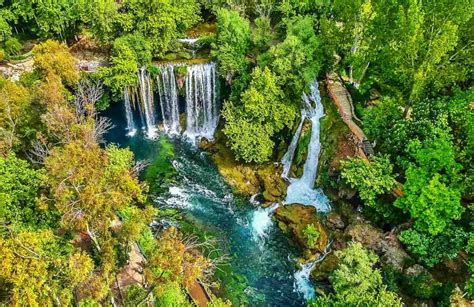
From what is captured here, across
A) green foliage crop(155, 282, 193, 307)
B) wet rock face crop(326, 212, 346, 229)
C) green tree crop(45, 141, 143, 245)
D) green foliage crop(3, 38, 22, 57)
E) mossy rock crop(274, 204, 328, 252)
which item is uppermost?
green tree crop(45, 141, 143, 245)

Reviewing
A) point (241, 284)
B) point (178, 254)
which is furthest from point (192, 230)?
point (178, 254)

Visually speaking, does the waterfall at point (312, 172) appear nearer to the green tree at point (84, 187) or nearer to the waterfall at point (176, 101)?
the waterfall at point (176, 101)

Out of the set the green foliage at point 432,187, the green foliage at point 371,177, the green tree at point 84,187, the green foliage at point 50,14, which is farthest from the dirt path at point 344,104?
the green foliage at point 50,14

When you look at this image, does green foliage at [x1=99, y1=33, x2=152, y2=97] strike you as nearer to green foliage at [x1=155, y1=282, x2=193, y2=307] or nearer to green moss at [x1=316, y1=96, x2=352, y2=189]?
green moss at [x1=316, y1=96, x2=352, y2=189]

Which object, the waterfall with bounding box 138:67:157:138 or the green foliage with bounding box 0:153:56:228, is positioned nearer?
the green foliage with bounding box 0:153:56:228

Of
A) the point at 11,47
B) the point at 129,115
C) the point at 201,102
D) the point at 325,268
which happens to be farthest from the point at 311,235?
the point at 11,47

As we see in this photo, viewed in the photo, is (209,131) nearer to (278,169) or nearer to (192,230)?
(278,169)

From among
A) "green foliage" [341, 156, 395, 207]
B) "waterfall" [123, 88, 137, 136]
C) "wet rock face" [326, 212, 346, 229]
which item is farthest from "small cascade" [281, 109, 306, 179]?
"waterfall" [123, 88, 137, 136]
